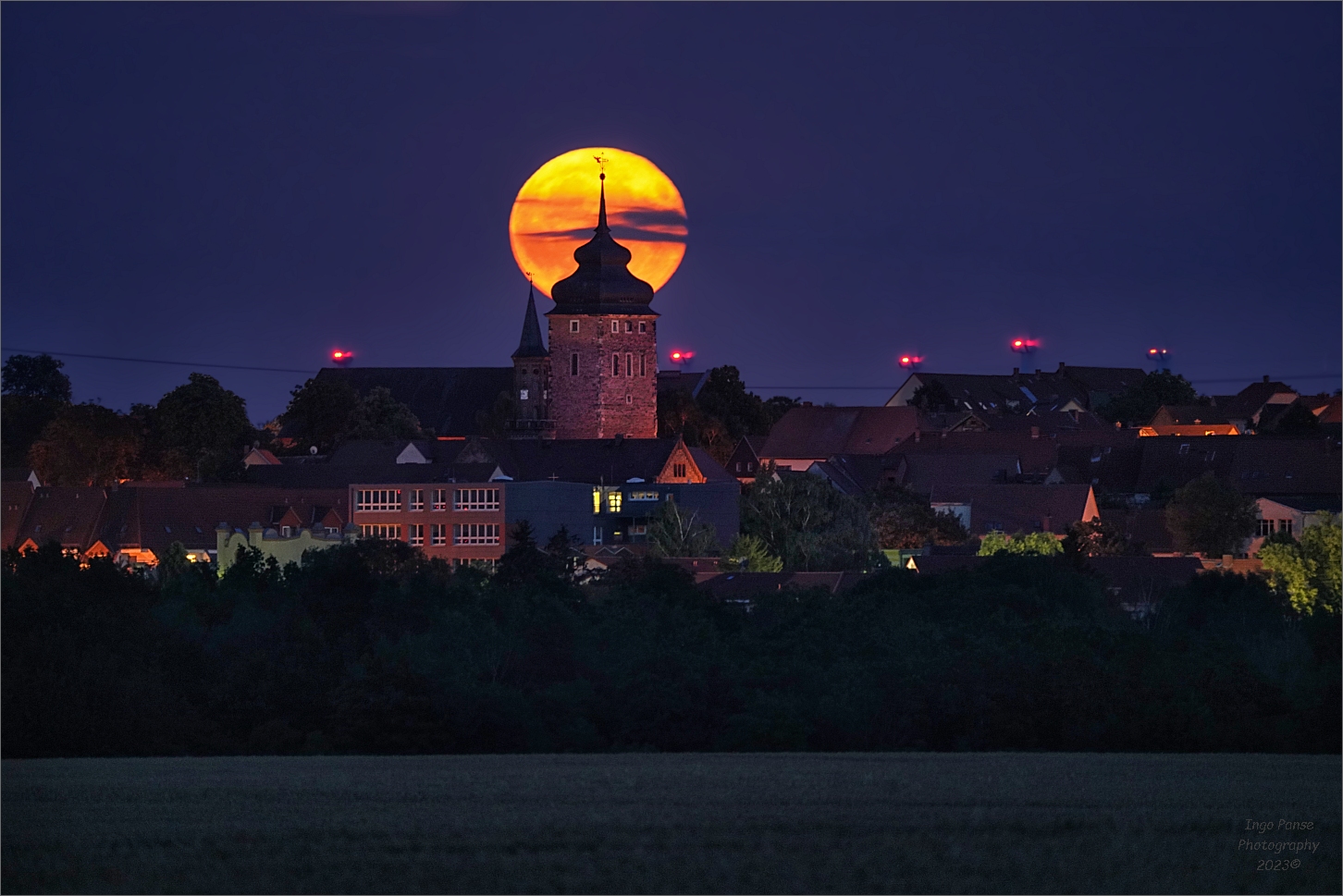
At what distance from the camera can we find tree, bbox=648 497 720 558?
255 feet

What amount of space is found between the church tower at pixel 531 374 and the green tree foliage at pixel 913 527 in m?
44.9

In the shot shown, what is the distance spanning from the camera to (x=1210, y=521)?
7888 centimetres

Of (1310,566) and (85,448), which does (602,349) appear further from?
(1310,566)

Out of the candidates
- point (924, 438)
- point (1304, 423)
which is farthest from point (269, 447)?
point (1304, 423)

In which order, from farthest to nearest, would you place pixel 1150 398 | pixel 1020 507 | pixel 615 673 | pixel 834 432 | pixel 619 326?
pixel 1150 398 < pixel 834 432 < pixel 619 326 < pixel 1020 507 < pixel 615 673

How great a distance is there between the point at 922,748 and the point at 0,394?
87121mm

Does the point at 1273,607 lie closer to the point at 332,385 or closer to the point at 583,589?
the point at 583,589

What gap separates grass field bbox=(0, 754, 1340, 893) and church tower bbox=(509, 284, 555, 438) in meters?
102

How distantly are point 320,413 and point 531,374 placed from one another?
1375 centimetres

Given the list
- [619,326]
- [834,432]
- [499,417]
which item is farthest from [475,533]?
[834,432]

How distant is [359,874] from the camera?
16.8 metres

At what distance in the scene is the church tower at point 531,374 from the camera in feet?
420

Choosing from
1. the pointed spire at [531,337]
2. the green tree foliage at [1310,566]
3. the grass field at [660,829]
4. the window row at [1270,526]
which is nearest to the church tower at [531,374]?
the pointed spire at [531,337]

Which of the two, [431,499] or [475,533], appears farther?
[431,499]
